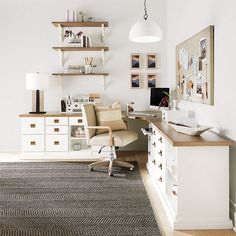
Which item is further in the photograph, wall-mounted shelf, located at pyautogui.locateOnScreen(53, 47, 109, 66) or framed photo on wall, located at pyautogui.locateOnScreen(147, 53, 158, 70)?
framed photo on wall, located at pyautogui.locateOnScreen(147, 53, 158, 70)

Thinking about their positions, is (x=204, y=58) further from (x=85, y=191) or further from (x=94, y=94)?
(x=94, y=94)

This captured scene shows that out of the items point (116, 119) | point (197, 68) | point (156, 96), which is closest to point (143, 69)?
point (156, 96)

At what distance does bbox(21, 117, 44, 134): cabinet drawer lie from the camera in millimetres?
5492

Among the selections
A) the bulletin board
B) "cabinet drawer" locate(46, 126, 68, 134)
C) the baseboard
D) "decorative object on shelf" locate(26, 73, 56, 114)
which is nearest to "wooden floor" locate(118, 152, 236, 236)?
the baseboard

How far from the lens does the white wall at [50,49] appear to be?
6012mm

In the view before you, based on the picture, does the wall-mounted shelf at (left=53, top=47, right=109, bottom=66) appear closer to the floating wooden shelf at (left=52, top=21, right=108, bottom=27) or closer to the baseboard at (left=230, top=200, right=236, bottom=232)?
the floating wooden shelf at (left=52, top=21, right=108, bottom=27)

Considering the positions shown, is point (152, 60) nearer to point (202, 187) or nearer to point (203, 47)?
point (203, 47)

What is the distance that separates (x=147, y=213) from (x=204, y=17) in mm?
2029

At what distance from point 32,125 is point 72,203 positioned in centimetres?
232

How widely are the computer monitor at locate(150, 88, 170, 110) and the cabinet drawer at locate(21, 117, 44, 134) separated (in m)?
1.71

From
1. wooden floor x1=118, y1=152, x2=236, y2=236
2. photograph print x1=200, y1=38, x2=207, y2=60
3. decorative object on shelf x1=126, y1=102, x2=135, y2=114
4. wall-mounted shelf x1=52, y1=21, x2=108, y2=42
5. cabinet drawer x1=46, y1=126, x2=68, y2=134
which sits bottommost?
wooden floor x1=118, y1=152, x2=236, y2=236

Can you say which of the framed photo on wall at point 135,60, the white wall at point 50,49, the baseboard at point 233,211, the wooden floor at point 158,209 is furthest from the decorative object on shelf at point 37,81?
the baseboard at point 233,211

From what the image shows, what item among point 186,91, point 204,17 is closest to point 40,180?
point 186,91

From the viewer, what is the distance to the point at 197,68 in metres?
3.88
